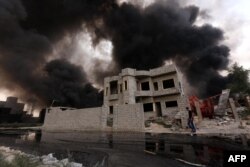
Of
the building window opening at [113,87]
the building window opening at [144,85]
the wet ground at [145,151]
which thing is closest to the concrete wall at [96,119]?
the wet ground at [145,151]

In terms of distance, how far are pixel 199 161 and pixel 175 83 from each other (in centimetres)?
2730

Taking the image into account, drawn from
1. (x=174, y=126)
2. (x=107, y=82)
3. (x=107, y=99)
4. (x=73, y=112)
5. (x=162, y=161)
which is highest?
(x=107, y=82)

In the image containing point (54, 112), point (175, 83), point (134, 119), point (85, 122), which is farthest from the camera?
point (175, 83)

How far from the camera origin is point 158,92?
34062 mm

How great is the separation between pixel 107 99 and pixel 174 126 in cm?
1842

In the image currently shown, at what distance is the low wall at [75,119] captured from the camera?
923 inches

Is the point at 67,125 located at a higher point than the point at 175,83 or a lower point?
lower

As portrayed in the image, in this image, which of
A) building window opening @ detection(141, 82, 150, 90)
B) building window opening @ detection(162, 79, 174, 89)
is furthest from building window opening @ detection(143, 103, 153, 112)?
building window opening @ detection(162, 79, 174, 89)

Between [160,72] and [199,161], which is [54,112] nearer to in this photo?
[160,72]

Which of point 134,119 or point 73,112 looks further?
point 73,112

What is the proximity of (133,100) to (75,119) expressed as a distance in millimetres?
12009

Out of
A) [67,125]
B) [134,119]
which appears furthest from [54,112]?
[134,119]

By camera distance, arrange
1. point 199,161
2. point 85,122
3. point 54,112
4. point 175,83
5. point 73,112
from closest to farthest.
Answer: point 199,161
point 85,122
point 73,112
point 54,112
point 175,83

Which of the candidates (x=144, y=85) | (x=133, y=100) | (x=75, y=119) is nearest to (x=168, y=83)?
(x=144, y=85)
